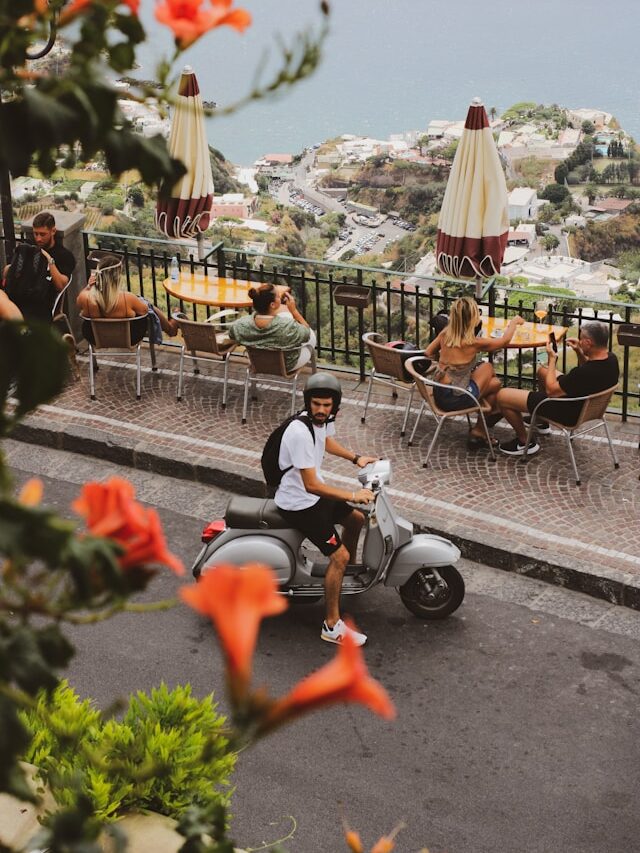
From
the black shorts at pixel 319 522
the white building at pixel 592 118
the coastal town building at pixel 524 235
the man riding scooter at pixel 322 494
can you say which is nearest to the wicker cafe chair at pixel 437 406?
the man riding scooter at pixel 322 494

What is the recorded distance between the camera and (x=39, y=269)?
10.5 m

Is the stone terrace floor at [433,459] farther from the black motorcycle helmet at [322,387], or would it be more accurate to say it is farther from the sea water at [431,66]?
the sea water at [431,66]

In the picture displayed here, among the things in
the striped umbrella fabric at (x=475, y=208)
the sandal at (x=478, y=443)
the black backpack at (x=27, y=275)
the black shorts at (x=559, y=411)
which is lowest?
the sandal at (x=478, y=443)

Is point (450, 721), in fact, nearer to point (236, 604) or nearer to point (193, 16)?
point (193, 16)

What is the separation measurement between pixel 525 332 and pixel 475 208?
1.08m

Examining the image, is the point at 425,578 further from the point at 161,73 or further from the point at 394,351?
the point at 161,73

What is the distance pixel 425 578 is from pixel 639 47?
87.9 meters

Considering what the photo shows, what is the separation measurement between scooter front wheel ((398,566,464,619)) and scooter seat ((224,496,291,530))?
2.80 ft

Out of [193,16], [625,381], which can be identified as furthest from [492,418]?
[193,16]

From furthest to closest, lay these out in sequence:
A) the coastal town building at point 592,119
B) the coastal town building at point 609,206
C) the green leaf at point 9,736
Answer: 1. the coastal town building at point 592,119
2. the coastal town building at point 609,206
3. the green leaf at point 9,736

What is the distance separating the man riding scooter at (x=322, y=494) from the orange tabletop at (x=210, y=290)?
149 inches

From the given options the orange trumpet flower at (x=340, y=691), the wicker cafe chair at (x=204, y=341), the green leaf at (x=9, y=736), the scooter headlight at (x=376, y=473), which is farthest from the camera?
the wicker cafe chair at (x=204, y=341)

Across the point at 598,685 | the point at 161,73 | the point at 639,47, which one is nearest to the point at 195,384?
the point at 598,685

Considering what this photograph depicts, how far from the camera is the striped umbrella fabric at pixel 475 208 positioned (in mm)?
9781
